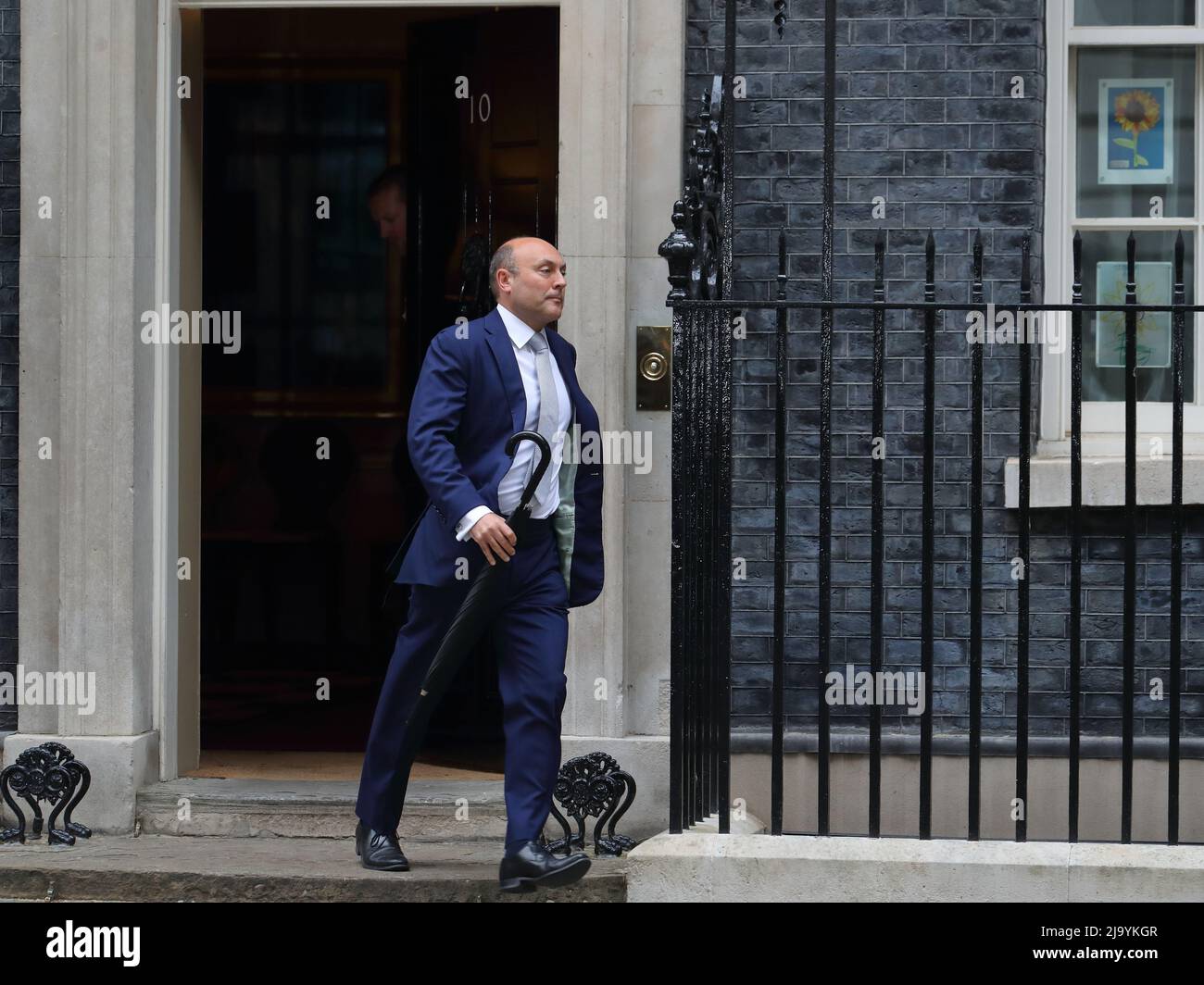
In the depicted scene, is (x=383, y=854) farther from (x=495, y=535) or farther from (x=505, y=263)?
(x=505, y=263)

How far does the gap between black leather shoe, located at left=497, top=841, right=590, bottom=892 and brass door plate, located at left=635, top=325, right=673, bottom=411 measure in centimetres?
191

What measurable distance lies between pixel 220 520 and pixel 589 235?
13.8ft

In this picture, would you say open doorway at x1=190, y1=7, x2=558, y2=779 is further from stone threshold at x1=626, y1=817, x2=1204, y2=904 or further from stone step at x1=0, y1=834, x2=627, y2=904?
stone threshold at x1=626, y1=817, x2=1204, y2=904

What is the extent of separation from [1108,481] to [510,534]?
2.50 meters

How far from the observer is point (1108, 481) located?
278 inches

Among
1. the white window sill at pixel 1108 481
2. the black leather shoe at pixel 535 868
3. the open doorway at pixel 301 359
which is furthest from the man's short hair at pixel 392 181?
the black leather shoe at pixel 535 868

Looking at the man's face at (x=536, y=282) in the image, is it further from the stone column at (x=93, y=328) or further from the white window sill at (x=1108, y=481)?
the white window sill at (x=1108, y=481)

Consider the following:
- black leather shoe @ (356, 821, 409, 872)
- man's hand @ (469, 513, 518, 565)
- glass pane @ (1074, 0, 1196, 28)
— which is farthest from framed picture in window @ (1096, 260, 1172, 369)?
black leather shoe @ (356, 821, 409, 872)

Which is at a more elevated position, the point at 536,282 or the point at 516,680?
the point at 536,282

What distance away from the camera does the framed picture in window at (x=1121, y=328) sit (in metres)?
7.43

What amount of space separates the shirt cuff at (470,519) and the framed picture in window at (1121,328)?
2908 millimetres

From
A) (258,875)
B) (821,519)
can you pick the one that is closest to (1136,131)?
(821,519)

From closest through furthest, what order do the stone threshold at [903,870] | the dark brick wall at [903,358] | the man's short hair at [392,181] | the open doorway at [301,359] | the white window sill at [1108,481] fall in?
the stone threshold at [903,870]
the white window sill at [1108,481]
the dark brick wall at [903,358]
the man's short hair at [392,181]
the open doorway at [301,359]

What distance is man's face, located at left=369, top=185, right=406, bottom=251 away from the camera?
9.66 metres
